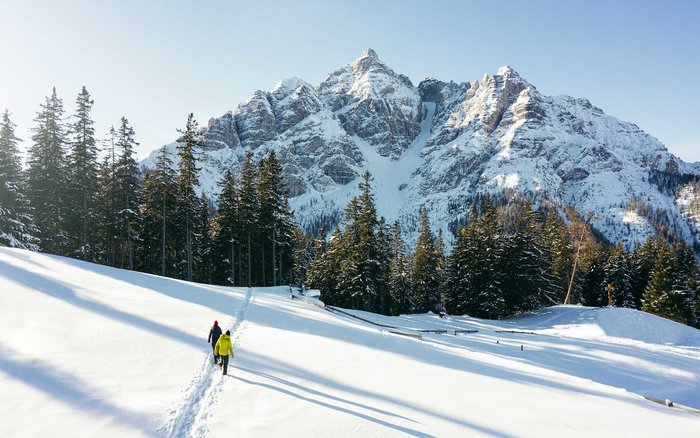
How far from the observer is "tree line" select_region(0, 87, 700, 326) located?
35.4m

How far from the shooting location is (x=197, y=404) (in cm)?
966

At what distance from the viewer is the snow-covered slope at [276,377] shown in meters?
8.81

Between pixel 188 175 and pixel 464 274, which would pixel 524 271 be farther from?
pixel 188 175

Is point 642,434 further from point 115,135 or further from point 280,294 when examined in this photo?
point 115,135

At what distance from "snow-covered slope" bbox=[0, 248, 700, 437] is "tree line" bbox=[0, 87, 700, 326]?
48.2 ft

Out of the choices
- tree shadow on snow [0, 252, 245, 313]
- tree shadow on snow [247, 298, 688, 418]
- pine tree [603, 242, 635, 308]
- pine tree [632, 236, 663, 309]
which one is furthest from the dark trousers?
pine tree [632, 236, 663, 309]

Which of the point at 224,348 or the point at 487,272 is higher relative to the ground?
the point at 487,272

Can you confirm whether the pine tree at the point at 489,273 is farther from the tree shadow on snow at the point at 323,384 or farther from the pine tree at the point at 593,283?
the tree shadow on snow at the point at 323,384

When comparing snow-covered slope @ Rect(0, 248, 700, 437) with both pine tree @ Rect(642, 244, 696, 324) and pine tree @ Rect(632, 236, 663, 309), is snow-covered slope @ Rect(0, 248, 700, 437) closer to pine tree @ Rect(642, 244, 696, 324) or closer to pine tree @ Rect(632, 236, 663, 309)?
pine tree @ Rect(642, 244, 696, 324)

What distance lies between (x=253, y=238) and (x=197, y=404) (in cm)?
3508

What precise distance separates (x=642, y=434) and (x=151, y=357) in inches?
564

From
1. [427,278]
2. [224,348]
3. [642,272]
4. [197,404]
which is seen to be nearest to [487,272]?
[427,278]

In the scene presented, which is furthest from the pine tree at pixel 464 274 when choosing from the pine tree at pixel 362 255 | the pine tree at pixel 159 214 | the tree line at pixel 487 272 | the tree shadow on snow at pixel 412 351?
the pine tree at pixel 159 214

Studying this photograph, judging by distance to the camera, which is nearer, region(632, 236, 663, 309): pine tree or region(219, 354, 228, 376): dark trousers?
region(219, 354, 228, 376): dark trousers
